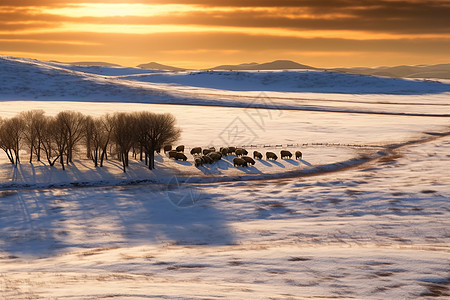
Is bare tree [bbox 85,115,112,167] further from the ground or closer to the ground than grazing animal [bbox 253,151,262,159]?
further from the ground

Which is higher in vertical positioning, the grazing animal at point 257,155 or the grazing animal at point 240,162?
the grazing animal at point 257,155

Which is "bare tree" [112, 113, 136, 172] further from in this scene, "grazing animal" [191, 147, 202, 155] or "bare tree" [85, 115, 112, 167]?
"grazing animal" [191, 147, 202, 155]

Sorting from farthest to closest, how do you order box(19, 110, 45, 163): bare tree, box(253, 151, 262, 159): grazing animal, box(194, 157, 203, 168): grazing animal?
box(253, 151, 262, 159): grazing animal < box(19, 110, 45, 163): bare tree < box(194, 157, 203, 168): grazing animal

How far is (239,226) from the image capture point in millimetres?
35250

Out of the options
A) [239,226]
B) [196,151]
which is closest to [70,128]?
[196,151]

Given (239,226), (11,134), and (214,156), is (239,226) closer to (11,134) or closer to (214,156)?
(214,156)

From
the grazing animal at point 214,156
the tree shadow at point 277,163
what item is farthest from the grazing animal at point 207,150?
the tree shadow at point 277,163

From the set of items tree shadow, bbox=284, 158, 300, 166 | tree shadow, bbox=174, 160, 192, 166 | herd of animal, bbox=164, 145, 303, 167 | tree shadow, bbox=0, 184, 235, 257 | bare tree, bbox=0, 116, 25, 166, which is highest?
bare tree, bbox=0, 116, 25, 166

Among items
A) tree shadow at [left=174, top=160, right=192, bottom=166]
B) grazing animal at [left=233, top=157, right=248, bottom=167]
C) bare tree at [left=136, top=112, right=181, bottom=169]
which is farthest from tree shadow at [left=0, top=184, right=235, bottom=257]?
grazing animal at [left=233, top=157, right=248, bottom=167]

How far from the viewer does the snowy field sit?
76.0ft

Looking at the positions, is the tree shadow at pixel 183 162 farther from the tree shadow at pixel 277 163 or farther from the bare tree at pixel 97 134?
the tree shadow at pixel 277 163

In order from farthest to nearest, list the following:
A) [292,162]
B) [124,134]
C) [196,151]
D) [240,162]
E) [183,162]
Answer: [196,151]
[292,162]
[183,162]
[124,134]
[240,162]

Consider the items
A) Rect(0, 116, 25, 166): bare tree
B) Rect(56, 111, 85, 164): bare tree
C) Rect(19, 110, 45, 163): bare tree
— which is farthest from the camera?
Rect(19, 110, 45, 163): bare tree

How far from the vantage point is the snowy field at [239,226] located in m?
23.2
